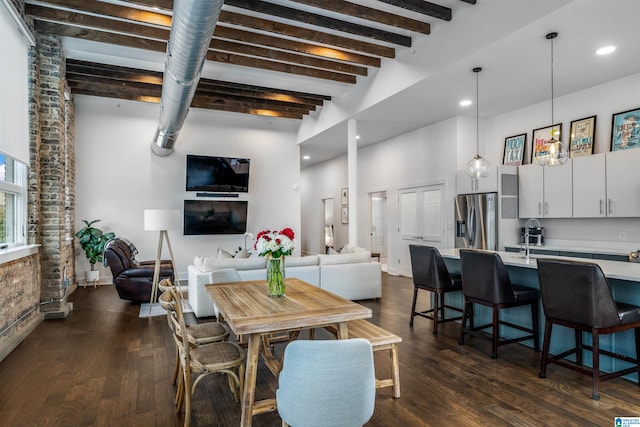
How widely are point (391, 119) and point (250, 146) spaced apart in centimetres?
351

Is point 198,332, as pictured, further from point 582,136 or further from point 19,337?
point 582,136

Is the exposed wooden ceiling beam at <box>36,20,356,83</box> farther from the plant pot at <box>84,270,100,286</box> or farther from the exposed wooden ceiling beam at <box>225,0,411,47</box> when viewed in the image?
the plant pot at <box>84,270,100,286</box>

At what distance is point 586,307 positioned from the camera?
270cm

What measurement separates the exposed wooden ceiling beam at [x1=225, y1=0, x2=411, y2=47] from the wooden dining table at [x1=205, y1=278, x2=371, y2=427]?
3192 mm

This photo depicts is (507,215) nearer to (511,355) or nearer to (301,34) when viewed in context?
(511,355)

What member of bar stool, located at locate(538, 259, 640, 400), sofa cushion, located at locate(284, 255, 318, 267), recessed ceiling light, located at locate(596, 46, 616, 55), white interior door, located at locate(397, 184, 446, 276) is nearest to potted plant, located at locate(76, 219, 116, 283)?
sofa cushion, located at locate(284, 255, 318, 267)

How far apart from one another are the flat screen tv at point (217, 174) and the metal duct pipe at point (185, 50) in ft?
7.10

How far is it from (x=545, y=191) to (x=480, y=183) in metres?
0.96

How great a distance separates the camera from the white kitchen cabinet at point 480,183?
6.07 meters

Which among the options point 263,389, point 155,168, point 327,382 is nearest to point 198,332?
point 263,389

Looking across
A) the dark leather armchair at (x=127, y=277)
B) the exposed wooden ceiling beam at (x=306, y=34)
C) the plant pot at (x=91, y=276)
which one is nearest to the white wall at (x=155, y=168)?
the plant pot at (x=91, y=276)

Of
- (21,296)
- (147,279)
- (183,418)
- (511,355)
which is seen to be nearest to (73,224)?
(147,279)

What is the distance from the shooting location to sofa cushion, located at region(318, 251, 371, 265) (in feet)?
18.0

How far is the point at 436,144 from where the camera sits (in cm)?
730
